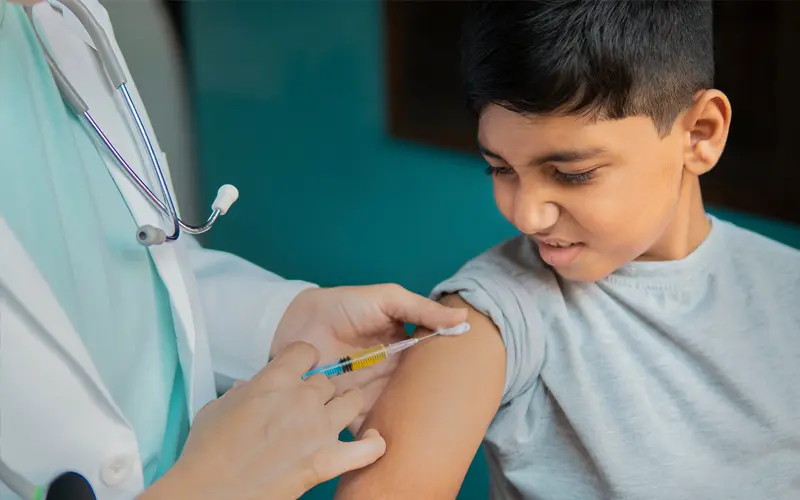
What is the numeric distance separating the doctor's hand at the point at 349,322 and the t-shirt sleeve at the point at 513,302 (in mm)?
71

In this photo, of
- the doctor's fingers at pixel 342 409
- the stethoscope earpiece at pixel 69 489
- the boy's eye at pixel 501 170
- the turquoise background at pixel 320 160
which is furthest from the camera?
the turquoise background at pixel 320 160

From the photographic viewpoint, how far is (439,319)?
40.8 inches

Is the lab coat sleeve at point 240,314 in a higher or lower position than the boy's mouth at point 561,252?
lower

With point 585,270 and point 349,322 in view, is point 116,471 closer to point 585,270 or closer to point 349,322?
point 349,322

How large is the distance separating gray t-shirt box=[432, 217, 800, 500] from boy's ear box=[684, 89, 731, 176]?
16 centimetres

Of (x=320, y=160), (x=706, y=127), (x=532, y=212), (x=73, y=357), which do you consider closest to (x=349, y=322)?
(x=532, y=212)

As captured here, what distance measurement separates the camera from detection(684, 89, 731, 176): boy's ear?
1.04 metres

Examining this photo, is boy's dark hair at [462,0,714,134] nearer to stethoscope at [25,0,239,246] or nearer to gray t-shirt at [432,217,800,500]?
gray t-shirt at [432,217,800,500]

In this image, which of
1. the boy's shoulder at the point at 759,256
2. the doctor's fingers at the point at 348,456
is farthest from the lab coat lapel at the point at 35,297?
the boy's shoulder at the point at 759,256

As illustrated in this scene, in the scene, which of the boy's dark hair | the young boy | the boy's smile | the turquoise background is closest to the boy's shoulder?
the young boy

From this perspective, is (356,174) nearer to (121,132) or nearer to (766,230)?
(766,230)

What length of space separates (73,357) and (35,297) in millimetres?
70

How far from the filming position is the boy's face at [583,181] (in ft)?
3.09

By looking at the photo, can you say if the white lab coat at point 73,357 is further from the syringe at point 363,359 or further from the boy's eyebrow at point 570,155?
the boy's eyebrow at point 570,155
